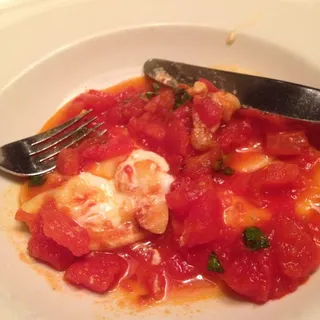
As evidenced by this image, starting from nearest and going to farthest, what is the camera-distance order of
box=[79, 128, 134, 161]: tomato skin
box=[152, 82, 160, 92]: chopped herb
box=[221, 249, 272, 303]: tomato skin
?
1. box=[221, 249, 272, 303]: tomato skin
2. box=[79, 128, 134, 161]: tomato skin
3. box=[152, 82, 160, 92]: chopped herb

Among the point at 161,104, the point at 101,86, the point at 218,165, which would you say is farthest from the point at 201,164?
the point at 101,86

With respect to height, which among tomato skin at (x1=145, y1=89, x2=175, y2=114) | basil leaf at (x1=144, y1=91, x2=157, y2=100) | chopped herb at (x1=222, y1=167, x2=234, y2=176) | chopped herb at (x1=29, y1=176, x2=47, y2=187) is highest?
tomato skin at (x1=145, y1=89, x2=175, y2=114)

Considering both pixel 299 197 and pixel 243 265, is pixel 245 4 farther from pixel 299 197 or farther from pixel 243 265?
pixel 243 265

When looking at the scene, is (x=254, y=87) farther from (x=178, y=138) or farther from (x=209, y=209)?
(x=209, y=209)

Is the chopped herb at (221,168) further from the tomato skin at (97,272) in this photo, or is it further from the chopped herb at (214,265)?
the tomato skin at (97,272)

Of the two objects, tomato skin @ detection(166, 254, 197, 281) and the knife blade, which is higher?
the knife blade

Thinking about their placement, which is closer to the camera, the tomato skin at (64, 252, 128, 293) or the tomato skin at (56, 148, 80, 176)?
the tomato skin at (64, 252, 128, 293)

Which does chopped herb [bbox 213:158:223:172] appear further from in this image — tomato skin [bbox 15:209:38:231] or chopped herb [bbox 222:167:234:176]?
tomato skin [bbox 15:209:38:231]

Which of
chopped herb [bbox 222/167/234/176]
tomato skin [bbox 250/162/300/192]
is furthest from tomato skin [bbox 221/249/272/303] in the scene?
chopped herb [bbox 222/167/234/176]

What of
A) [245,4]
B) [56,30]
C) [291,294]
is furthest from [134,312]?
[245,4]

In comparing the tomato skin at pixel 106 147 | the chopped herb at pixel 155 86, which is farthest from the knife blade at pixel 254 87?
the tomato skin at pixel 106 147
